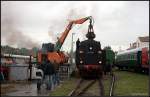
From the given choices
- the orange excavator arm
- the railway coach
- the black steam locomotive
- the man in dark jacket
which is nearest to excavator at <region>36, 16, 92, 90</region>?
the orange excavator arm

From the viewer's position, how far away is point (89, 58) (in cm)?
3178

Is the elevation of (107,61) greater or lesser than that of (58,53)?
lesser

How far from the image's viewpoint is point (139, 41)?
132625 mm

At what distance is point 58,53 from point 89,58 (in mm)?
4435

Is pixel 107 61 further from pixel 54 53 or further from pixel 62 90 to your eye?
pixel 62 90

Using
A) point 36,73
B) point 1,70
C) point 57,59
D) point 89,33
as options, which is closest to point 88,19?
point 89,33

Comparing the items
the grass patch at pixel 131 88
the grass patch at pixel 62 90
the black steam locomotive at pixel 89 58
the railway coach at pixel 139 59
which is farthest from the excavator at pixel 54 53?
the grass patch at pixel 62 90

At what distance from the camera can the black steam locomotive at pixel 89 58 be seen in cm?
3128

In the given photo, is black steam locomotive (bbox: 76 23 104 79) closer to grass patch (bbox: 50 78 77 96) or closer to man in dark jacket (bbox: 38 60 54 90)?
grass patch (bbox: 50 78 77 96)

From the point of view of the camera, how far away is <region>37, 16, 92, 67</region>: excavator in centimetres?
3328

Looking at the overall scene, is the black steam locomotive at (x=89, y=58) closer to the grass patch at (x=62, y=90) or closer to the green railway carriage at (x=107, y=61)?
the green railway carriage at (x=107, y=61)

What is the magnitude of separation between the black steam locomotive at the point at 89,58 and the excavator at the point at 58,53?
2.19 metres

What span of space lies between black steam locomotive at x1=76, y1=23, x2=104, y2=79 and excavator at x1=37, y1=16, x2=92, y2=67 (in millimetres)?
2191

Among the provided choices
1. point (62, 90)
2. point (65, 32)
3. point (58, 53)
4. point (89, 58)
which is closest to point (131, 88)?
point (62, 90)
